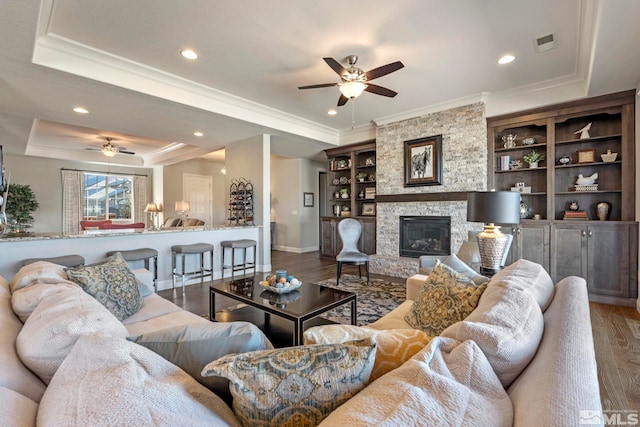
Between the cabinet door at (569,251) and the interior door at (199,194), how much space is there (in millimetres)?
8613

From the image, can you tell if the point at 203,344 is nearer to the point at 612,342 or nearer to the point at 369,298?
the point at 369,298

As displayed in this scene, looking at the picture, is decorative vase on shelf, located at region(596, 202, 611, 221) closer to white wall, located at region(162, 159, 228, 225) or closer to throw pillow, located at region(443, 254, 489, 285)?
throw pillow, located at region(443, 254, 489, 285)

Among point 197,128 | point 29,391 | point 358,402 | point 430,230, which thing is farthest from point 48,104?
point 430,230

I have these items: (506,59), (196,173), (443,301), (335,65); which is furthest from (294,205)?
(443,301)

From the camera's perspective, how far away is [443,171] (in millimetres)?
4836

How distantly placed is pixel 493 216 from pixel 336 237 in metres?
4.78

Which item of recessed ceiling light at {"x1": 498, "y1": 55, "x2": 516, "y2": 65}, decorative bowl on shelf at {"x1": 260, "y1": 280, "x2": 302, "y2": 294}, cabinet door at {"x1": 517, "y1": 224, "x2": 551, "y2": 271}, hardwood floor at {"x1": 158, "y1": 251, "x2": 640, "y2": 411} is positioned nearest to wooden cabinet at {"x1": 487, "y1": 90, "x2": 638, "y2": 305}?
cabinet door at {"x1": 517, "y1": 224, "x2": 551, "y2": 271}

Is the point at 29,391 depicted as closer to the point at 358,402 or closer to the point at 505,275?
the point at 358,402

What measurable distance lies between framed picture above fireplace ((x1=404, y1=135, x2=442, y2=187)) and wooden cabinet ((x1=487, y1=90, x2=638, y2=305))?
0.76 m

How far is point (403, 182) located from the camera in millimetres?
5293

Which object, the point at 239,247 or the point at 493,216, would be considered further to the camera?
the point at 239,247

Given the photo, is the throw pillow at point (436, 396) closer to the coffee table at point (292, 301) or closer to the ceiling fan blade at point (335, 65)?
the coffee table at point (292, 301)

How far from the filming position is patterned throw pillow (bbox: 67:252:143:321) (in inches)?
75.4

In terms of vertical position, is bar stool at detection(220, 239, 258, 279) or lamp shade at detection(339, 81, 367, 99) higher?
lamp shade at detection(339, 81, 367, 99)
